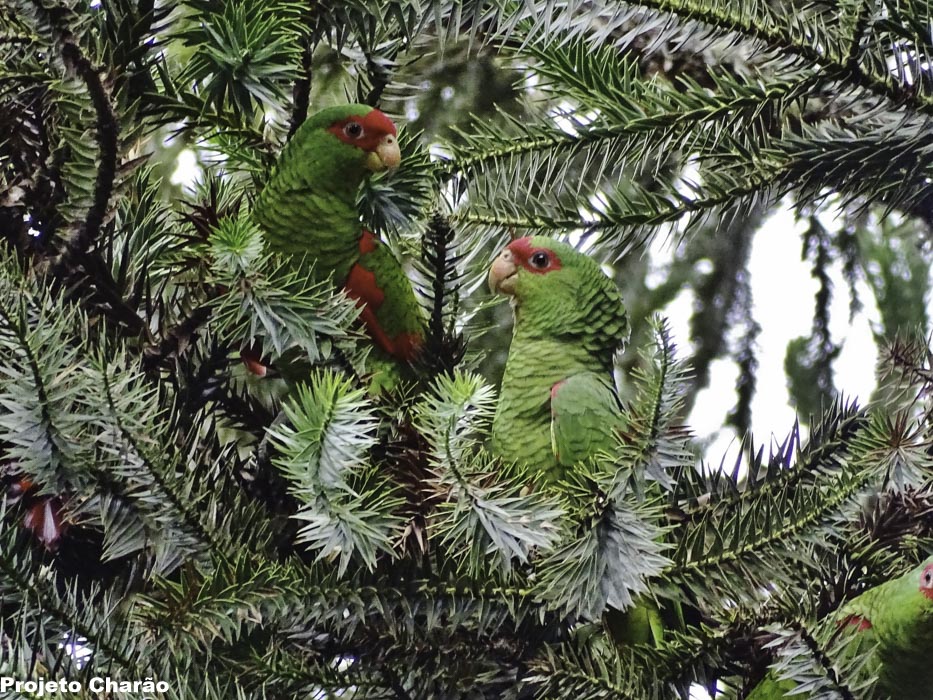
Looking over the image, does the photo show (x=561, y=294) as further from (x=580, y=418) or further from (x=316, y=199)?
(x=316, y=199)

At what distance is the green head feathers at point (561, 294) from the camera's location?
1.73 m

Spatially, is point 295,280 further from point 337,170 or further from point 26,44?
point 337,170

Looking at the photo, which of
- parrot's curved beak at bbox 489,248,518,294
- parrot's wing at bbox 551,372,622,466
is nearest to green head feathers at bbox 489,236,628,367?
parrot's curved beak at bbox 489,248,518,294

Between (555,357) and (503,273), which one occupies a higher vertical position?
(503,273)

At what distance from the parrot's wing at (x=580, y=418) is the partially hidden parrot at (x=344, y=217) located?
0.26m

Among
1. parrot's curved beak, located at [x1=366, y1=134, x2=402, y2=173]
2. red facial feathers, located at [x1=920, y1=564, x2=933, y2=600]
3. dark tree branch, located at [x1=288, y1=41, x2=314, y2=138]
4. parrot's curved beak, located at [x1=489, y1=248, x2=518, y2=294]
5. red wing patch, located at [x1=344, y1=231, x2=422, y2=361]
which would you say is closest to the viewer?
red facial feathers, located at [x1=920, y1=564, x2=933, y2=600]

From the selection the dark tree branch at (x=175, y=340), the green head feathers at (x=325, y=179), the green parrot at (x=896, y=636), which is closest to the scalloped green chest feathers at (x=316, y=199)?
the green head feathers at (x=325, y=179)

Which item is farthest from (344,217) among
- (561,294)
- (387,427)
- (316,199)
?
(387,427)

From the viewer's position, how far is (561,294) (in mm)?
1749

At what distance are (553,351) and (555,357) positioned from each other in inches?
0.7

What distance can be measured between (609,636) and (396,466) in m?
0.33

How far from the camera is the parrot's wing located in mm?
1508

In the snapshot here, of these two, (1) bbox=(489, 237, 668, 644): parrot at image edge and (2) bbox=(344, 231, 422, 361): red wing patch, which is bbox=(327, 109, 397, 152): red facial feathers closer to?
(2) bbox=(344, 231, 422, 361): red wing patch

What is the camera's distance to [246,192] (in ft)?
4.89
